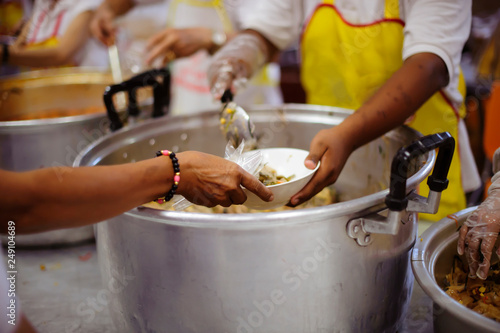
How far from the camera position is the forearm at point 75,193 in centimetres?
63

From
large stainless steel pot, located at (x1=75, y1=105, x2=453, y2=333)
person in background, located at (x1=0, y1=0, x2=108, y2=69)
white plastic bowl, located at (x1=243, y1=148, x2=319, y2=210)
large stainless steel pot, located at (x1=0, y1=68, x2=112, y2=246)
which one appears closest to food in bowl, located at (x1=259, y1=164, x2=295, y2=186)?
white plastic bowl, located at (x1=243, y1=148, x2=319, y2=210)

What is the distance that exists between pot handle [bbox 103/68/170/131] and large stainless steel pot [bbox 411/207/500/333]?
0.90m

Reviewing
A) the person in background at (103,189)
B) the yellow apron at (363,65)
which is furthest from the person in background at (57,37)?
the person in background at (103,189)

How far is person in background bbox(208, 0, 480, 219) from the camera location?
3.35ft

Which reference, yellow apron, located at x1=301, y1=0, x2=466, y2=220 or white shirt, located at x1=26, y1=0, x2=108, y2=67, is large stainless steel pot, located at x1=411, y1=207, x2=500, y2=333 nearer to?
yellow apron, located at x1=301, y1=0, x2=466, y2=220

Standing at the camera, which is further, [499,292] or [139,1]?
[139,1]

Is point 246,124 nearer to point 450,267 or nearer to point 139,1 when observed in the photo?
point 450,267

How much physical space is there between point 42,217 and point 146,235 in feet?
0.60

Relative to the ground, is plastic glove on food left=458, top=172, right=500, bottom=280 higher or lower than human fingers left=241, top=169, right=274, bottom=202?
lower

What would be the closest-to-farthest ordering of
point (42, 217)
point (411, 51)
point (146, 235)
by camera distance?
point (42, 217)
point (146, 235)
point (411, 51)

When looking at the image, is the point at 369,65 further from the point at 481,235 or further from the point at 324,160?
the point at 481,235

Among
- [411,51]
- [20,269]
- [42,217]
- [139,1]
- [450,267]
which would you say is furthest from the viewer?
[139,1]

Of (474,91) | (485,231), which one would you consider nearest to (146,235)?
(485,231)

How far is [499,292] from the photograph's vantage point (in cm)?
85
